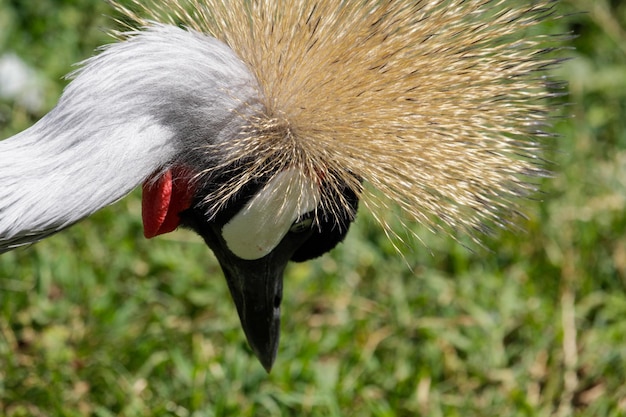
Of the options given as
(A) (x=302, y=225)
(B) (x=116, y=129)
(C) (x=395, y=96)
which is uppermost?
(B) (x=116, y=129)

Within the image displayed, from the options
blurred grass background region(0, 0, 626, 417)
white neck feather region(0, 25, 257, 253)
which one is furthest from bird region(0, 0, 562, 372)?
blurred grass background region(0, 0, 626, 417)

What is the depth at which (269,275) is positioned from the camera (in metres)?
1.75

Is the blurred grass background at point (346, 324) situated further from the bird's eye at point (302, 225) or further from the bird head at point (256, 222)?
the bird's eye at point (302, 225)

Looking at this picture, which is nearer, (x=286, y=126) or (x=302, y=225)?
(x=286, y=126)

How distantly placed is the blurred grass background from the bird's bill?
1.21 feet

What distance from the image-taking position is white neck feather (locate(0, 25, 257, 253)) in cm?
136

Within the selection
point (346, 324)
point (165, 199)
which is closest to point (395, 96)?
point (165, 199)

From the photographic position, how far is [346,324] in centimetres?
253

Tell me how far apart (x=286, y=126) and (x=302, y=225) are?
0.77 ft

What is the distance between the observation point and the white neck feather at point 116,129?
53.4 inches

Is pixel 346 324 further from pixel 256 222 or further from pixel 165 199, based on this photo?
pixel 165 199

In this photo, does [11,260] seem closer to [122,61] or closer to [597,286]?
[122,61]

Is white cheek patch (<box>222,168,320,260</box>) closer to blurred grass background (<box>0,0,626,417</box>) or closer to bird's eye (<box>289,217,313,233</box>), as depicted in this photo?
bird's eye (<box>289,217,313,233</box>)

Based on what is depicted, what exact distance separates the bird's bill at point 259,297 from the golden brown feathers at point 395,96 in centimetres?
22
